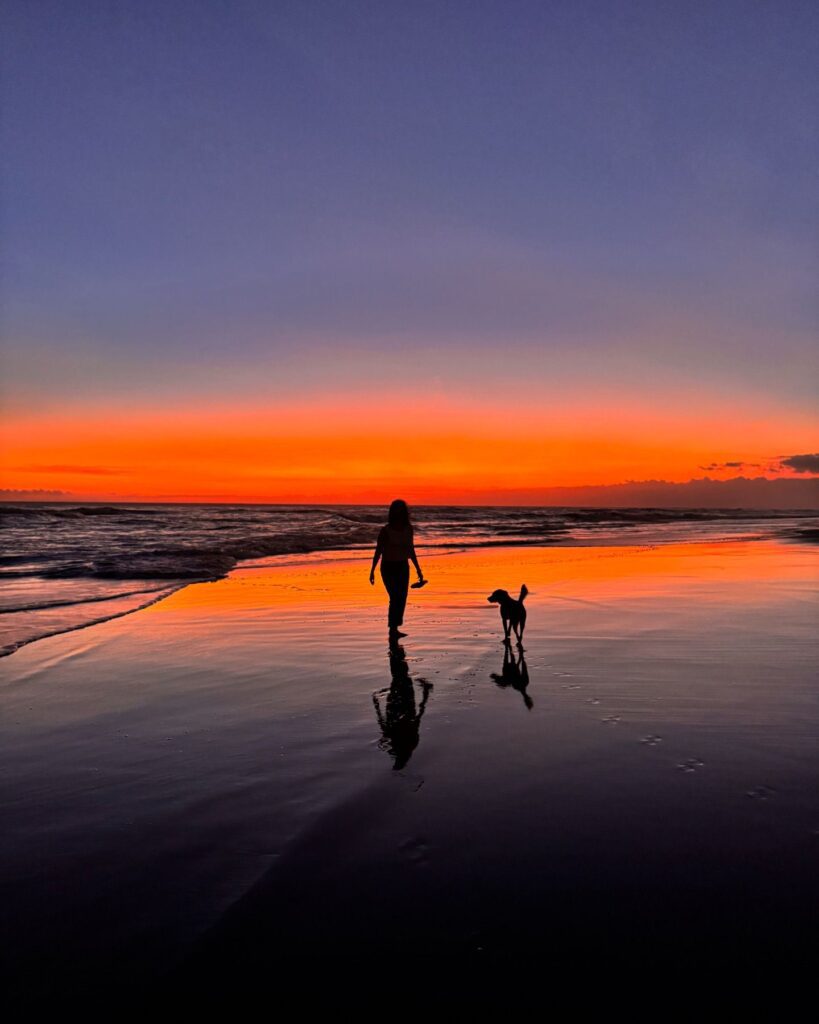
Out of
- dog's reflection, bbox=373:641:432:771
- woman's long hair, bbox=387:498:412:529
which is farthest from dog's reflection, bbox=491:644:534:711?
woman's long hair, bbox=387:498:412:529

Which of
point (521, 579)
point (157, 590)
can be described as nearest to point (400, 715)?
point (157, 590)

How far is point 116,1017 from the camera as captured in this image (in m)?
2.87

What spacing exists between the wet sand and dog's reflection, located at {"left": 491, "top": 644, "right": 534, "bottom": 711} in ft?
0.27

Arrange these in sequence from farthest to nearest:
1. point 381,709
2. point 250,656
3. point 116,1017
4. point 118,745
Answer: point 250,656
point 381,709
point 118,745
point 116,1017

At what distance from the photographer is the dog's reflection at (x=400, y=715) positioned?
19.9ft

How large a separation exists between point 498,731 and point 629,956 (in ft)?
10.7

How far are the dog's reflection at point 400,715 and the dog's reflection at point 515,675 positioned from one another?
871 mm

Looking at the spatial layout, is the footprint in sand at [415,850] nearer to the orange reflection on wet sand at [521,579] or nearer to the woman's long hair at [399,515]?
the woman's long hair at [399,515]

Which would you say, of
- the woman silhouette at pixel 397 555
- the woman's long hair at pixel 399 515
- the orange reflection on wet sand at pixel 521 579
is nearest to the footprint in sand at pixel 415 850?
the woman silhouette at pixel 397 555

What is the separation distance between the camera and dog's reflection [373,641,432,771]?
19.9 feet

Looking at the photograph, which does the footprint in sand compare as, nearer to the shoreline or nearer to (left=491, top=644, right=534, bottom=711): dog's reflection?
(left=491, top=644, right=534, bottom=711): dog's reflection

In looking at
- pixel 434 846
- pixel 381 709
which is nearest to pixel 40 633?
pixel 381 709

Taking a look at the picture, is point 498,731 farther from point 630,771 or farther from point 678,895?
point 678,895

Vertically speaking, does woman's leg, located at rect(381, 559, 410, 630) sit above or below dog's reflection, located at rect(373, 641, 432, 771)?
above
